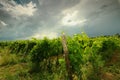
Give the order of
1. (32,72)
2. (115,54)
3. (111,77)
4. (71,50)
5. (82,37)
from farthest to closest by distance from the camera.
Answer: (115,54) < (32,72) < (111,77) < (82,37) < (71,50)

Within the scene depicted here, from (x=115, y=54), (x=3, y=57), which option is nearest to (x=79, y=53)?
(x=115, y=54)

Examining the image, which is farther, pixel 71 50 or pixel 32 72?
pixel 32 72

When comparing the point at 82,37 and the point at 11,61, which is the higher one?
the point at 82,37

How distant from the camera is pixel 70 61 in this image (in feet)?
27.8

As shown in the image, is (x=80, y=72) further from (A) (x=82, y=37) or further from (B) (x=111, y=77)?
(B) (x=111, y=77)

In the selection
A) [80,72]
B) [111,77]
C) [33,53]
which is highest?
[33,53]

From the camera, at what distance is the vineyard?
8859mm

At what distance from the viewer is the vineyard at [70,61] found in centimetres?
886

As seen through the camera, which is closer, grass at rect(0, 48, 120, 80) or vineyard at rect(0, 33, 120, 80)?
vineyard at rect(0, 33, 120, 80)

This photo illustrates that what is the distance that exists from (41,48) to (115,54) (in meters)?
6.66

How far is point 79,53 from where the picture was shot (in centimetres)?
891

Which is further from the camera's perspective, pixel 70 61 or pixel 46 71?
pixel 46 71

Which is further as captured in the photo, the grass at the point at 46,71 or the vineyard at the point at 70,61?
the grass at the point at 46,71

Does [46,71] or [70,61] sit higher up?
[70,61]
